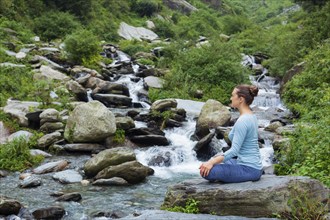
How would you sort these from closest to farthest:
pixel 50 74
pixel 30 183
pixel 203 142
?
1. pixel 30 183
2. pixel 203 142
3. pixel 50 74

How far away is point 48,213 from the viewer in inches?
326

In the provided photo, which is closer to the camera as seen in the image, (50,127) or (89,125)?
(89,125)

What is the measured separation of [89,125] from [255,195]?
833cm

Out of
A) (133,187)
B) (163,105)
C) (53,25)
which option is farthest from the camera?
(53,25)

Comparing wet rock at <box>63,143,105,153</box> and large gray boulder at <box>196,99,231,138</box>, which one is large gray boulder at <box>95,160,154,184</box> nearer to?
wet rock at <box>63,143,105,153</box>

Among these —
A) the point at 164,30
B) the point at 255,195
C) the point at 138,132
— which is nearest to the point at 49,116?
the point at 138,132

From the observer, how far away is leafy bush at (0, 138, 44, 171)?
38.5ft

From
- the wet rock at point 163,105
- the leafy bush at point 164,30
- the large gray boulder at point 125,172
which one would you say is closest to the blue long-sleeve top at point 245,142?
the large gray boulder at point 125,172

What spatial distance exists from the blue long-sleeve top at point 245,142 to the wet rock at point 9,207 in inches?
190

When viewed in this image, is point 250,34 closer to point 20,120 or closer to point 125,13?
point 125,13

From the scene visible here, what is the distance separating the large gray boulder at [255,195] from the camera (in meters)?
6.00

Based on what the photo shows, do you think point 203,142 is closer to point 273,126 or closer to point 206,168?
point 273,126

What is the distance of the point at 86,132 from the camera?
13.4 metres

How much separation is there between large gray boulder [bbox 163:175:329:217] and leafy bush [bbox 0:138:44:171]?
690 centimetres
